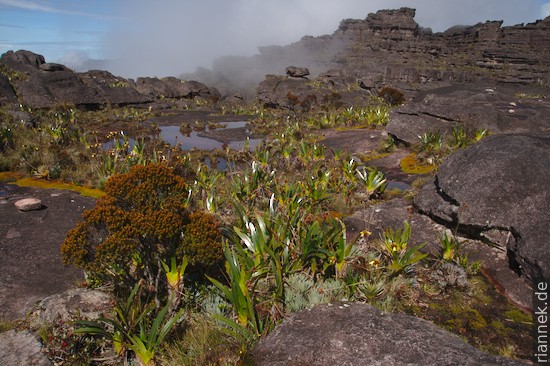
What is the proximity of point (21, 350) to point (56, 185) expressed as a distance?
25.7 feet

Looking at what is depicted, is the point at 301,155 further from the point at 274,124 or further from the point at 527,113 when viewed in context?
the point at 274,124

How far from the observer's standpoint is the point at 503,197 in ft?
22.1

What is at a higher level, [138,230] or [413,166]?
[138,230]

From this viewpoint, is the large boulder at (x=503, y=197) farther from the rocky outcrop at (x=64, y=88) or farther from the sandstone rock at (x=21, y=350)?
the rocky outcrop at (x=64, y=88)

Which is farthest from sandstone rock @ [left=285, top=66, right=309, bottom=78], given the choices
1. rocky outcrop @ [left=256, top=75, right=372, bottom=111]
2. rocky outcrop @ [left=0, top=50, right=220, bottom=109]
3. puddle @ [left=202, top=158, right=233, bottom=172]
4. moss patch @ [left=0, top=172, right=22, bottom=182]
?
moss patch @ [left=0, top=172, right=22, bottom=182]

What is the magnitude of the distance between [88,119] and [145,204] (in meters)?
25.7

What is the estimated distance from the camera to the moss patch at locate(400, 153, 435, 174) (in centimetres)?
1222

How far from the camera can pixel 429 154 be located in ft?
42.8

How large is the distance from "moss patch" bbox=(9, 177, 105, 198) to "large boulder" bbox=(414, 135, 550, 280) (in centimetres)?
862

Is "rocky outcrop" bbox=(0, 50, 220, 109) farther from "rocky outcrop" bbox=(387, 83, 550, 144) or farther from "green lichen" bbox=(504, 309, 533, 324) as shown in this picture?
"green lichen" bbox=(504, 309, 533, 324)

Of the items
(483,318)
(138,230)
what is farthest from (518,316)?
(138,230)

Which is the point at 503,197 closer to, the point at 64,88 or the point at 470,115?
the point at 470,115

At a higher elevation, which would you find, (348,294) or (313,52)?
(313,52)

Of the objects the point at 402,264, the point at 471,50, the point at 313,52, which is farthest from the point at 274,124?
the point at 313,52
